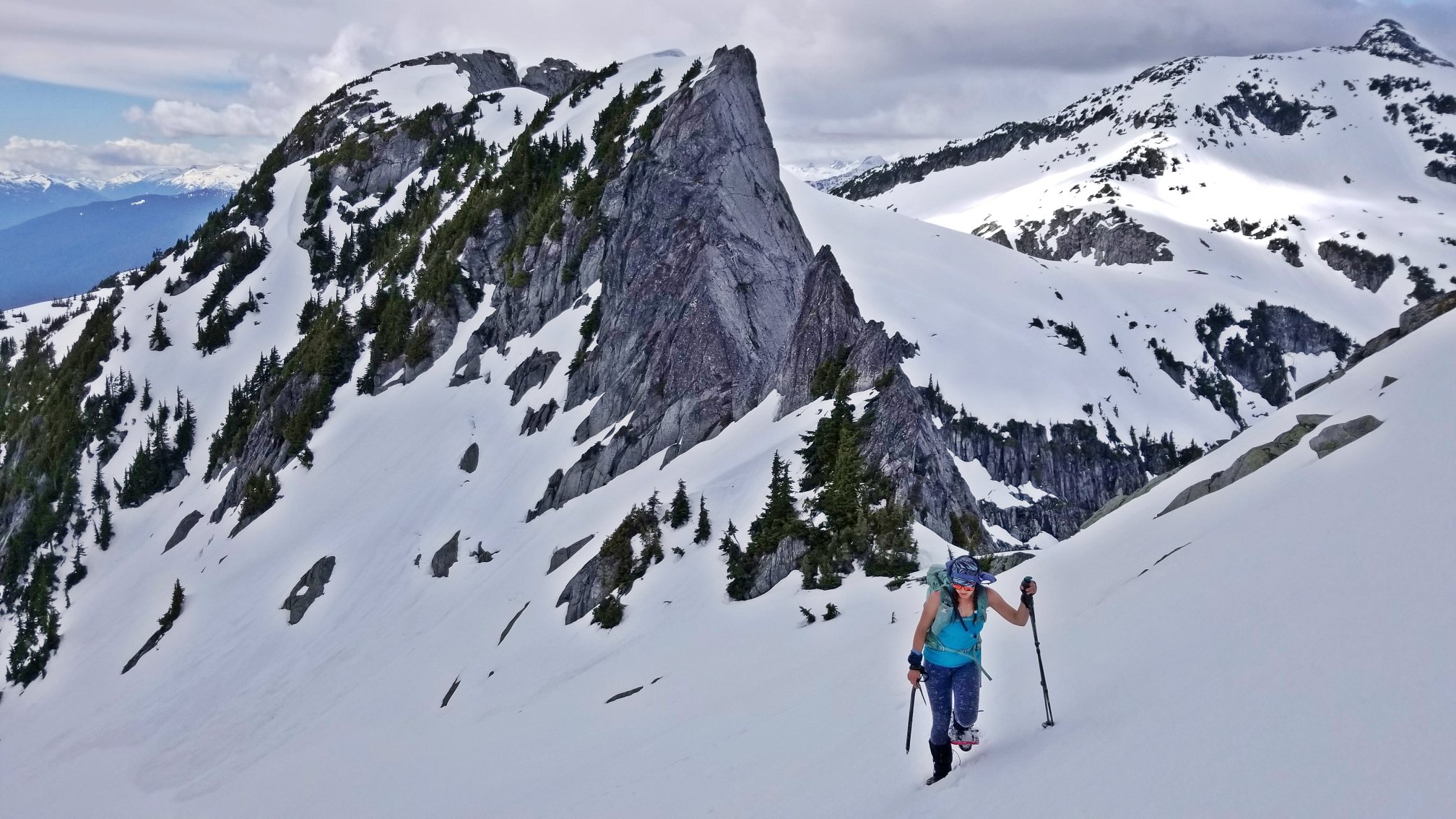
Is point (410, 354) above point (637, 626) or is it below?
above

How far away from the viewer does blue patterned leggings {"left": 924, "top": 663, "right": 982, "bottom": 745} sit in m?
7.27

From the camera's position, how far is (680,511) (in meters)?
24.7

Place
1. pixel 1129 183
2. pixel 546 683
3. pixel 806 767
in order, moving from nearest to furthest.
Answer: pixel 806 767 < pixel 546 683 < pixel 1129 183

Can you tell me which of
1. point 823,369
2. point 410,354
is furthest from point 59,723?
point 823,369

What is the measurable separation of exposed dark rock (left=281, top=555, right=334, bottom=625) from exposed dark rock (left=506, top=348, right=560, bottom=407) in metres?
12.2

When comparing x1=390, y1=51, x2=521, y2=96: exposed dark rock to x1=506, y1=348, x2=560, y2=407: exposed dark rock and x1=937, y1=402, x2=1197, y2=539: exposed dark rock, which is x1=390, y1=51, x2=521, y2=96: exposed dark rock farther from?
x1=937, y1=402, x2=1197, y2=539: exposed dark rock

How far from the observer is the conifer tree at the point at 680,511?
24.6m

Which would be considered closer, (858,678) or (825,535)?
(858,678)

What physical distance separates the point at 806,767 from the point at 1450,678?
234 inches

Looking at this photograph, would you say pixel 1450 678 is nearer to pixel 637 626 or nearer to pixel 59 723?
pixel 637 626

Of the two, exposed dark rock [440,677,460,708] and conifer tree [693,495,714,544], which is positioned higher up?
conifer tree [693,495,714,544]

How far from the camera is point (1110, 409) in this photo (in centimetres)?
7831

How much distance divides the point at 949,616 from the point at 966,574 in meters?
0.42

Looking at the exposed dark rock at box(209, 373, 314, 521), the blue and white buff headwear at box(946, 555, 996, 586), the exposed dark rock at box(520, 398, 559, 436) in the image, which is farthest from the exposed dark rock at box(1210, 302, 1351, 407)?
the blue and white buff headwear at box(946, 555, 996, 586)
